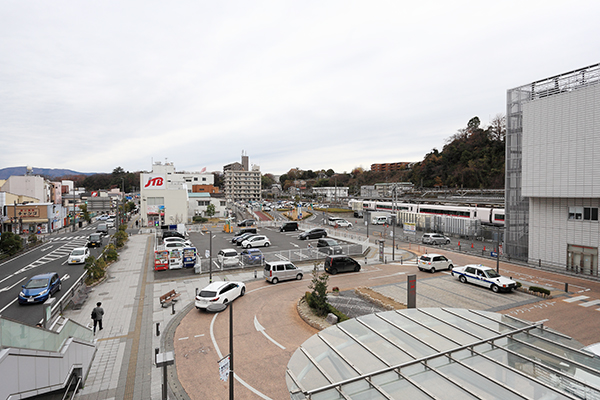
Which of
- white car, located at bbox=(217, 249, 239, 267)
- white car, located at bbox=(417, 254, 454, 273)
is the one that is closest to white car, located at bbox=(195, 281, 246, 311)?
white car, located at bbox=(217, 249, 239, 267)

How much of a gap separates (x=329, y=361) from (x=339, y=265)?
16132mm

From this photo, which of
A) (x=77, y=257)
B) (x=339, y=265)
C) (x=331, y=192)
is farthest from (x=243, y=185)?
(x=339, y=265)

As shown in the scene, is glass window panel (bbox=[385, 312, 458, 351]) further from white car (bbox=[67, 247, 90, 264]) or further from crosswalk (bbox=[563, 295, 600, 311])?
white car (bbox=[67, 247, 90, 264])

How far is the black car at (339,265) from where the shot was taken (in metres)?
22.3

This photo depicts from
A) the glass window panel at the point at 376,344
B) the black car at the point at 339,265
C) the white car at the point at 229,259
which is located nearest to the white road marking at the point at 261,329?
the glass window panel at the point at 376,344

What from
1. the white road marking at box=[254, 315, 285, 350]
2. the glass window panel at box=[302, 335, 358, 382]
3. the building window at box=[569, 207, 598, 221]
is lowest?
the white road marking at box=[254, 315, 285, 350]

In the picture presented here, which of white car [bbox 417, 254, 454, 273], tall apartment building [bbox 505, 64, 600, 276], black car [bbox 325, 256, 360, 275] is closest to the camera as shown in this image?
tall apartment building [bbox 505, 64, 600, 276]

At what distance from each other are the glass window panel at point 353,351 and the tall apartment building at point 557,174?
23233 millimetres

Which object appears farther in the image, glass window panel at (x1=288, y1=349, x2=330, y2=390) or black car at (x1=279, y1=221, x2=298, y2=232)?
black car at (x1=279, y1=221, x2=298, y2=232)

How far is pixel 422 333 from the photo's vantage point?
760 cm

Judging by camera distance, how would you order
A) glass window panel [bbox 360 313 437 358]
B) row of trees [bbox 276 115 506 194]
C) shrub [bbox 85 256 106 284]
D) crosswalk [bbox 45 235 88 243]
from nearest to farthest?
glass window panel [bbox 360 313 437 358], shrub [bbox 85 256 106 284], crosswalk [bbox 45 235 88 243], row of trees [bbox 276 115 506 194]

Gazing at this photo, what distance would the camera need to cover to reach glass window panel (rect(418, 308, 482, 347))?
7.23 metres

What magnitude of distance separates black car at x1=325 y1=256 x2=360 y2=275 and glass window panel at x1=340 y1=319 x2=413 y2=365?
1384 cm

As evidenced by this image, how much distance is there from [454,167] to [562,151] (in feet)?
188
